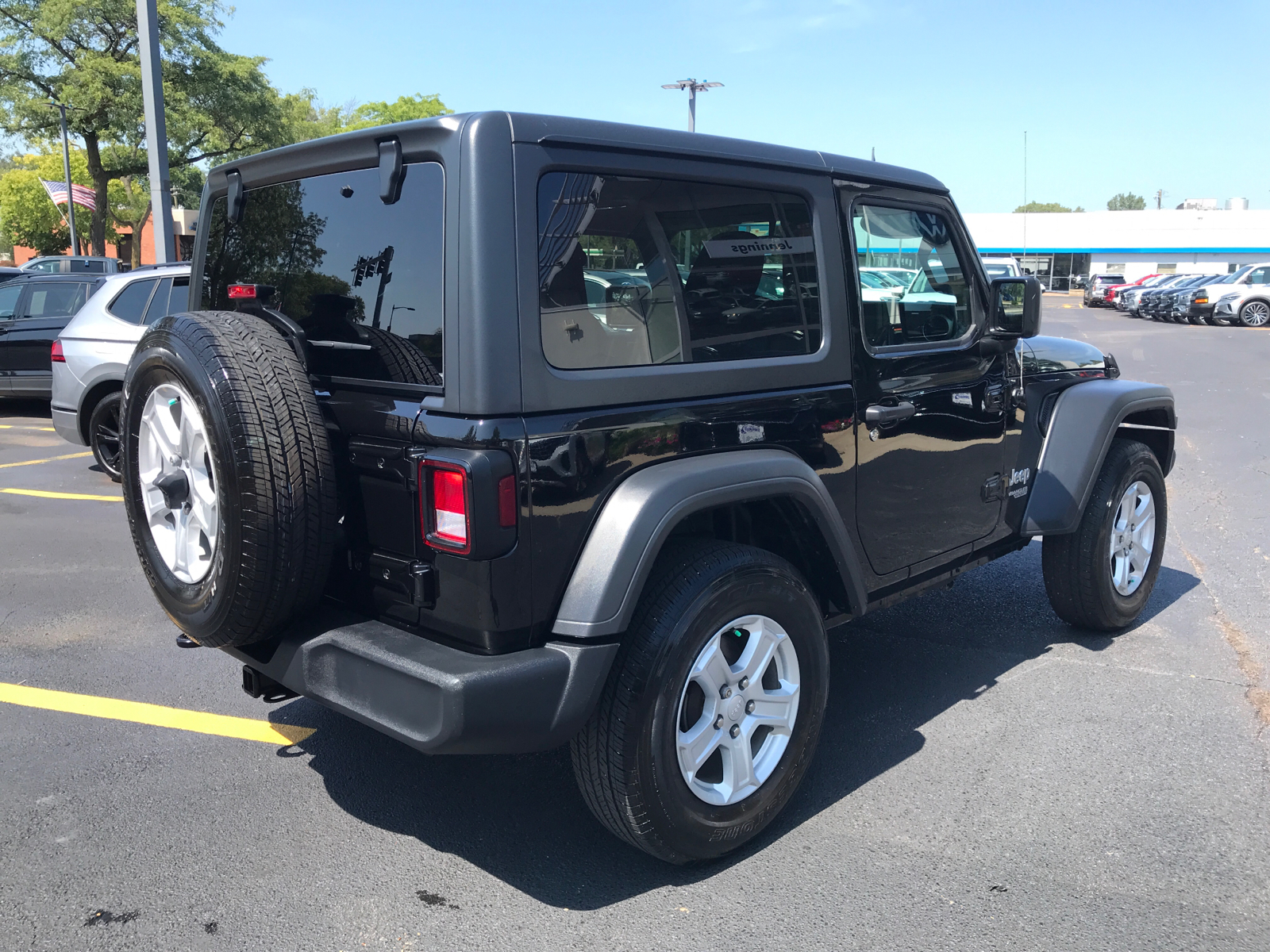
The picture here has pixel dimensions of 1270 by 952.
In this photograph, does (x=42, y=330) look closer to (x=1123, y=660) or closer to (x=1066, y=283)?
(x=1123, y=660)

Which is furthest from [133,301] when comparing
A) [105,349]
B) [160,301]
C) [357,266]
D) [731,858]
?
[731,858]

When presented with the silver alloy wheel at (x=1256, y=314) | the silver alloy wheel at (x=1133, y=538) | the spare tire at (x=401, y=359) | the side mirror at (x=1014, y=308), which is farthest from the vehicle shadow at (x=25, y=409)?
the silver alloy wheel at (x=1256, y=314)

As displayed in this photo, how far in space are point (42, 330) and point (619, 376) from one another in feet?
35.9

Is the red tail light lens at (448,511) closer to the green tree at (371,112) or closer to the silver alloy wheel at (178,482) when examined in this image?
the silver alloy wheel at (178,482)

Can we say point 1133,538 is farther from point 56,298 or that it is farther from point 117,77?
point 117,77

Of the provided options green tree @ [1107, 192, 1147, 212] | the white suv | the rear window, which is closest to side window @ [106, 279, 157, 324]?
the white suv

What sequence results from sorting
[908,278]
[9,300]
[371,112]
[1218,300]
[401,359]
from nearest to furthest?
[401,359] → [908,278] → [9,300] → [1218,300] → [371,112]

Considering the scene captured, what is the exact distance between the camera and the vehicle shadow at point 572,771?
2.97 m

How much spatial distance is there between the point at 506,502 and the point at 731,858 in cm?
135

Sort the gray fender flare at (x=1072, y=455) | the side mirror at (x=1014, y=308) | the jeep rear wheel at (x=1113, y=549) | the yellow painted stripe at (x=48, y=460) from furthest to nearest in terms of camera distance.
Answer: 1. the yellow painted stripe at (x=48, y=460)
2. the jeep rear wheel at (x=1113, y=549)
3. the gray fender flare at (x=1072, y=455)
4. the side mirror at (x=1014, y=308)

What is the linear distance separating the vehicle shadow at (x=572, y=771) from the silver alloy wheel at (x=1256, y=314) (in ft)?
93.2

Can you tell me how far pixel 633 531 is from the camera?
2.57m

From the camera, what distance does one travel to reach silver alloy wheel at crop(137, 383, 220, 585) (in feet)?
9.07

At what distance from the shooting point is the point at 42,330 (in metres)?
11.3
